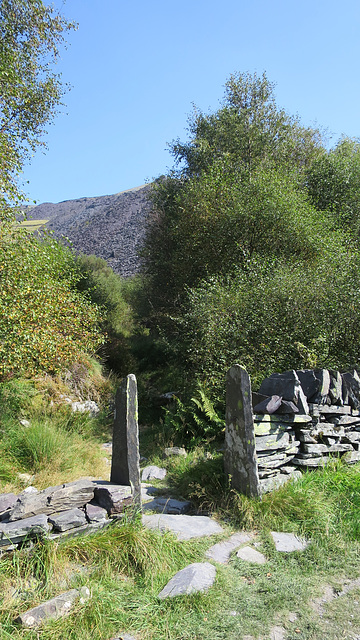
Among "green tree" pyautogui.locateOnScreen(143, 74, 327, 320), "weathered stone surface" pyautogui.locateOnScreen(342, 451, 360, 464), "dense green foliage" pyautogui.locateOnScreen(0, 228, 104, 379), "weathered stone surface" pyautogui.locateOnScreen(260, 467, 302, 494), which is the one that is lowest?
"weathered stone surface" pyautogui.locateOnScreen(342, 451, 360, 464)

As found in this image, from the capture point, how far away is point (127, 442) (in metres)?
4.38

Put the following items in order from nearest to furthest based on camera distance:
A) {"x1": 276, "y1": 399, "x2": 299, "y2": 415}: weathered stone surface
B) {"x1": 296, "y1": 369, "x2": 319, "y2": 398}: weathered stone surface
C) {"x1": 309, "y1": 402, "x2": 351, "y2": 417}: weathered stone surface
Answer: {"x1": 276, "y1": 399, "x2": 299, "y2": 415}: weathered stone surface
{"x1": 309, "y1": 402, "x2": 351, "y2": 417}: weathered stone surface
{"x1": 296, "y1": 369, "x2": 319, "y2": 398}: weathered stone surface

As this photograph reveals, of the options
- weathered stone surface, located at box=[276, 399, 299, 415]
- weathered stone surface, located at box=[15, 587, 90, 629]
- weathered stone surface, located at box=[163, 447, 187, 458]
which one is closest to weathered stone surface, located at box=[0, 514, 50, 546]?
weathered stone surface, located at box=[15, 587, 90, 629]

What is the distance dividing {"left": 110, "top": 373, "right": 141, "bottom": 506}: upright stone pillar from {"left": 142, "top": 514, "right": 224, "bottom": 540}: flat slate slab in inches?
14.5

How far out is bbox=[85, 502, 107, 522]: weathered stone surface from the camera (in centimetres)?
392

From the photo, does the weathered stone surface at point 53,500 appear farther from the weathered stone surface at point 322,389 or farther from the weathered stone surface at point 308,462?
the weathered stone surface at point 322,389

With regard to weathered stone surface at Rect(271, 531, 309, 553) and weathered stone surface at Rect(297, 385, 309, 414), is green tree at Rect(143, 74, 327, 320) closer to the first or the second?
weathered stone surface at Rect(297, 385, 309, 414)

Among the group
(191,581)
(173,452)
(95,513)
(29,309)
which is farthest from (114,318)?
(191,581)

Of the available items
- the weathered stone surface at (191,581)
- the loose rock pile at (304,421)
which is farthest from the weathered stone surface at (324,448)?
the weathered stone surface at (191,581)

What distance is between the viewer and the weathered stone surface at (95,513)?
3923mm

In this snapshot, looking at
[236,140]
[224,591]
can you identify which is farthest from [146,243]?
[224,591]

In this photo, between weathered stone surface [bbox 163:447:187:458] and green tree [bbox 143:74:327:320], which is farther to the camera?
green tree [bbox 143:74:327:320]

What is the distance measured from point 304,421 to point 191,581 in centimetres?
276

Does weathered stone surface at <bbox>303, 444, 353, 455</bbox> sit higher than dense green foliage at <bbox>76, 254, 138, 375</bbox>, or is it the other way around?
dense green foliage at <bbox>76, 254, 138, 375</bbox>
